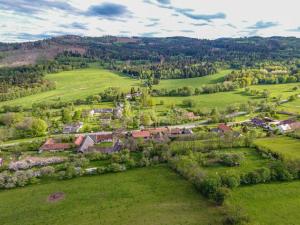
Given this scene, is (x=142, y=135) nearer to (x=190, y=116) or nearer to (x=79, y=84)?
(x=190, y=116)

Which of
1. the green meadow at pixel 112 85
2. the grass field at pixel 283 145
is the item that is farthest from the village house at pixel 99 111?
the grass field at pixel 283 145

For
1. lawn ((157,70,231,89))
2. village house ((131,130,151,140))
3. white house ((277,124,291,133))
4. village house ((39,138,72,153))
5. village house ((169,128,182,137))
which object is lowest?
village house ((39,138,72,153))

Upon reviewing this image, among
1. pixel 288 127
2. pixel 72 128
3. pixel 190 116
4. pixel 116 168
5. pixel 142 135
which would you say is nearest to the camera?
pixel 116 168

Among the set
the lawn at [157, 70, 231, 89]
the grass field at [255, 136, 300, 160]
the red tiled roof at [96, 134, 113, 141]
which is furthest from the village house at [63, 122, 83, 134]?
the lawn at [157, 70, 231, 89]

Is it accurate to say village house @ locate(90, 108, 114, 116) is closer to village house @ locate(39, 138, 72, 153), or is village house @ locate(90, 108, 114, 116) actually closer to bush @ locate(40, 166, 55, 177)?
village house @ locate(39, 138, 72, 153)

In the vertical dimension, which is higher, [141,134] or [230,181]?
[230,181]

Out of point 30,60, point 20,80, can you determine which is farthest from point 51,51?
point 20,80

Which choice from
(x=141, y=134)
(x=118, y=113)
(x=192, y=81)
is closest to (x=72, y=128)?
(x=118, y=113)
